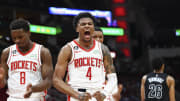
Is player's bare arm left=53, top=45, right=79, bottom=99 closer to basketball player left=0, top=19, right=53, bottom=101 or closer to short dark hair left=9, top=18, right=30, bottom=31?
basketball player left=0, top=19, right=53, bottom=101

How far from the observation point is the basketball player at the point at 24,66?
14.1ft

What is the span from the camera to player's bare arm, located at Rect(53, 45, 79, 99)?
156 inches

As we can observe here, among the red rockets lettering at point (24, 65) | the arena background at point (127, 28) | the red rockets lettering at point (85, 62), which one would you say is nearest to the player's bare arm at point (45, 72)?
the red rockets lettering at point (24, 65)

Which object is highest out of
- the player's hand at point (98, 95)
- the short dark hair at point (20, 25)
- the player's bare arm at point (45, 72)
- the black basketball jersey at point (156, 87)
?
the short dark hair at point (20, 25)

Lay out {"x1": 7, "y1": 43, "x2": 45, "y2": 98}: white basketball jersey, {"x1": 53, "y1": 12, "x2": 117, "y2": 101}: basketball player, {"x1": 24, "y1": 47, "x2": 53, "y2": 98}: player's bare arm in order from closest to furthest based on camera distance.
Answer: {"x1": 53, "y1": 12, "x2": 117, "y2": 101}: basketball player, {"x1": 24, "y1": 47, "x2": 53, "y2": 98}: player's bare arm, {"x1": 7, "y1": 43, "x2": 45, "y2": 98}: white basketball jersey

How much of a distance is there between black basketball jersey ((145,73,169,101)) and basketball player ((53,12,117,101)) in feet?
8.36

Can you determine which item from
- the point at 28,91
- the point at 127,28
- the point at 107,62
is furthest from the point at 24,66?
the point at 127,28

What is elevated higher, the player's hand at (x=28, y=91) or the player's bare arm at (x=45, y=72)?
the player's bare arm at (x=45, y=72)

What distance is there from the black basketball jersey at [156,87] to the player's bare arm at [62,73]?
2.99 metres

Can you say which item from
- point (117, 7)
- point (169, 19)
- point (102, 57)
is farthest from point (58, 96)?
point (169, 19)

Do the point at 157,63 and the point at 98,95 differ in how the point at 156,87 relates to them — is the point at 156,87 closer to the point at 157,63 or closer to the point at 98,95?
the point at 157,63

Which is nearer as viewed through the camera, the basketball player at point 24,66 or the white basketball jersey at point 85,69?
the white basketball jersey at point 85,69

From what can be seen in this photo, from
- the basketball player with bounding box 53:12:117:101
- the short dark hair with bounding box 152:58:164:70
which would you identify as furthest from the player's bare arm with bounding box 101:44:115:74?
the short dark hair with bounding box 152:58:164:70

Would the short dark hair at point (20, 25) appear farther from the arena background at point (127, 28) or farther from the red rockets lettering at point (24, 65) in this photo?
the arena background at point (127, 28)
